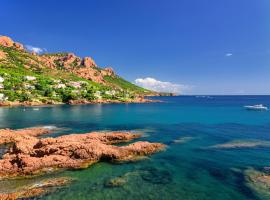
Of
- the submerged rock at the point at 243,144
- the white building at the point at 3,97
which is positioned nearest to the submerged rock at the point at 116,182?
the submerged rock at the point at 243,144

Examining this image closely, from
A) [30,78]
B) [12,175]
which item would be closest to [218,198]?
[12,175]

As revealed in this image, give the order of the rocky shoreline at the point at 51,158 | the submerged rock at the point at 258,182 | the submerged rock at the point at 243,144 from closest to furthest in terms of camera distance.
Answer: the submerged rock at the point at 258,182 < the rocky shoreline at the point at 51,158 < the submerged rock at the point at 243,144

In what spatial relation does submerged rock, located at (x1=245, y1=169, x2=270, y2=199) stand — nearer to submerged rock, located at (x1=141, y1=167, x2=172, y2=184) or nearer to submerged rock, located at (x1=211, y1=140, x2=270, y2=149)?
submerged rock, located at (x1=141, y1=167, x2=172, y2=184)

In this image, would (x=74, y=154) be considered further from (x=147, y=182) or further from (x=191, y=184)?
(x=191, y=184)

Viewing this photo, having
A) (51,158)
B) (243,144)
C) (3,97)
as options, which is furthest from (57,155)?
(3,97)

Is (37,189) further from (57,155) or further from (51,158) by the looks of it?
(57,155)

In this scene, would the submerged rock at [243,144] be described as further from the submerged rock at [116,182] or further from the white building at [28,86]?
the white building at [28,86]

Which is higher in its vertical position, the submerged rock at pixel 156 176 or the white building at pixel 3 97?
the white building at pixel 3 97

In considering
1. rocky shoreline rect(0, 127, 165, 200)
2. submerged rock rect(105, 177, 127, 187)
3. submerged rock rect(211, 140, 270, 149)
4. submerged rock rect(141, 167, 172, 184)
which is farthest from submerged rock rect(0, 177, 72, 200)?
submerged rock rect(211, 140, 270, 149)

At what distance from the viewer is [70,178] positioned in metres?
25.4

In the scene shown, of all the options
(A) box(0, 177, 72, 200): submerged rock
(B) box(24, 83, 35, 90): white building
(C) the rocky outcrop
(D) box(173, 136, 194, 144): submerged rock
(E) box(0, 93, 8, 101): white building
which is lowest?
(A) box(0, 177, 72, 200): submerged rock

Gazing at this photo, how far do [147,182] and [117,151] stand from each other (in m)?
9.61

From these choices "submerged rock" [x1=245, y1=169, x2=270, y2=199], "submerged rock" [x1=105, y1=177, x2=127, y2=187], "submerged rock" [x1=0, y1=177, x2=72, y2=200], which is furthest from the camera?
"submerged rock" [x1=105, y1=177, x2=127, y2=187]

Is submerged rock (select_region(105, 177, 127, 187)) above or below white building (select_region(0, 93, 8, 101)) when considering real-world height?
below
